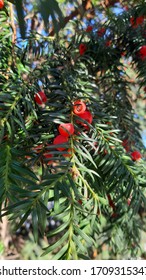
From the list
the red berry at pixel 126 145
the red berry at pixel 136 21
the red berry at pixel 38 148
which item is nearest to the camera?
the red berry at pixel 38 148

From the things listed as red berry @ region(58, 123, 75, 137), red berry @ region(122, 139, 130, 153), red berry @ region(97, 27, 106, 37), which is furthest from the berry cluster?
red berry @ region(97, 27, 106, 37)

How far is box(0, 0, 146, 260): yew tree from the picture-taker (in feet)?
2.05

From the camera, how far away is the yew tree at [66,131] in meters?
0.62

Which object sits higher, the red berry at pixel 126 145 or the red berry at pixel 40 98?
the red berry at pixel 40 98

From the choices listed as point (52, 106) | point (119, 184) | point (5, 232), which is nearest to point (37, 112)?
point (52, 106)

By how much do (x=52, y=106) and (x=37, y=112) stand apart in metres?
0.06

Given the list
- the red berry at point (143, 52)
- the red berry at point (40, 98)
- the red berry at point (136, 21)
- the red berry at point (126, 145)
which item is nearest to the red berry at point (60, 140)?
the red berry at point (40, 98)

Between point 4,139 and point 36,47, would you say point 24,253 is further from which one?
point 4,139

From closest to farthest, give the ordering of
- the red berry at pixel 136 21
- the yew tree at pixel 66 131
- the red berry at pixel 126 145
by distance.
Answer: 1. the yew tree at pixel 66 131
2. the red berry at pixel 126 145
3. the red berry at pixel 136 21

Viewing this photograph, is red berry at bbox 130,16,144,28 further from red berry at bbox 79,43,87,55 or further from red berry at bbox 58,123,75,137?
red berry at bbox 58,123,75,137

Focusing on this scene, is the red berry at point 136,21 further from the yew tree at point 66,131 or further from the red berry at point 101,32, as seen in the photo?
the red berry at point 101,32

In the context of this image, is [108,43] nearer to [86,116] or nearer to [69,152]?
[86,116]

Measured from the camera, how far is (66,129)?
711 mm
